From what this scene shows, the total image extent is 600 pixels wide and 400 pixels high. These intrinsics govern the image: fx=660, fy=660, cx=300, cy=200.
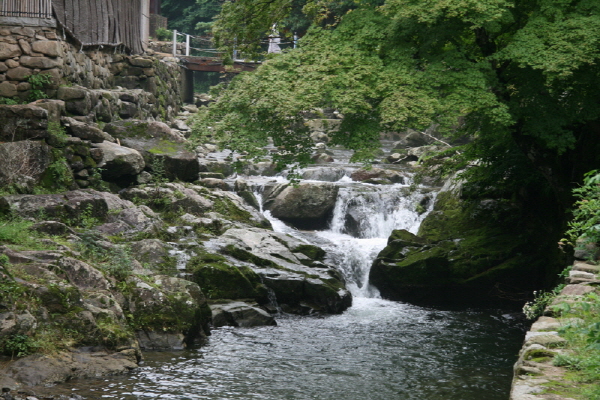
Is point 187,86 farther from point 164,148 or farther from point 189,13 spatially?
point 164,148

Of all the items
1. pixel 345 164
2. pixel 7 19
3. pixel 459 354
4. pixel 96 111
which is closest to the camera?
pixel 459 354

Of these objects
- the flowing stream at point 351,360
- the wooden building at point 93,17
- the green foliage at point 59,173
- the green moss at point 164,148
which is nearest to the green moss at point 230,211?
the green moss at point 164,148

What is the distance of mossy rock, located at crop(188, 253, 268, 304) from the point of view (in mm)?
12273

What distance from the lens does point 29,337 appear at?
7.93 metres

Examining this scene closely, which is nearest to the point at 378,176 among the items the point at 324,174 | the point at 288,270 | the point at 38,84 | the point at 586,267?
the point at 324,174

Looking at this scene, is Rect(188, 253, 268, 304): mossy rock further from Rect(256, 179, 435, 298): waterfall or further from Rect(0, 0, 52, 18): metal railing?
Rect(0, 0, 52, 18): metal railing

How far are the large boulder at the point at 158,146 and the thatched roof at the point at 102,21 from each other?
119 inches

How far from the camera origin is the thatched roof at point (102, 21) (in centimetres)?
1739

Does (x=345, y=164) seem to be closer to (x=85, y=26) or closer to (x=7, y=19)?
(x=85, y=26)

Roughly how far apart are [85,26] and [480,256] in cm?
1239

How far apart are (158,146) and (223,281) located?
5345mm

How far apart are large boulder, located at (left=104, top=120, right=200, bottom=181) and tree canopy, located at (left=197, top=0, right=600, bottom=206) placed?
3.95 metres

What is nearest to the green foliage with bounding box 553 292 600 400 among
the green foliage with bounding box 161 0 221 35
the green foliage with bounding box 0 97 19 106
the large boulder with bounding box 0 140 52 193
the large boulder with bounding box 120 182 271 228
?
the large boulder with bounding box 120 182 271 228

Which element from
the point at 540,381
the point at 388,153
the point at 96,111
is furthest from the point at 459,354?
the point at 388,153
